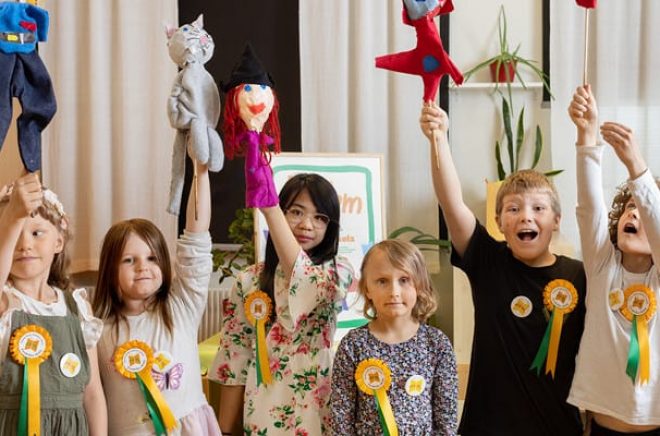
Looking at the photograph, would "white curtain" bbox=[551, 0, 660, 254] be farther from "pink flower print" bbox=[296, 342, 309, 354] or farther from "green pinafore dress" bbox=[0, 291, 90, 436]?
"green pinafore dress" bbox=[0, 291, 90, 436]

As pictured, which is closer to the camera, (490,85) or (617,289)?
(617,289)

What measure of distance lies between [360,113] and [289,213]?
4.20 feet

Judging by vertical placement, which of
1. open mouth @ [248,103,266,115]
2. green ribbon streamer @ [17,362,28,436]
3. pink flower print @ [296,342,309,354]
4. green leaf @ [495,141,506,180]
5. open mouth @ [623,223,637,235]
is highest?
open mouth @ [248,103,266,115]

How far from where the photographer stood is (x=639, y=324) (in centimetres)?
162

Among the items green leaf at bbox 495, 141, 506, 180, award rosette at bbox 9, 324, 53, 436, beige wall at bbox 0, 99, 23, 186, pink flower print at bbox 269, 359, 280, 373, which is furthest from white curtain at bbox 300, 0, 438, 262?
award rosette at bbox 9, 324, 53, 436

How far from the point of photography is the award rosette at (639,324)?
1600mm

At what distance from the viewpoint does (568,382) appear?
1.72 m

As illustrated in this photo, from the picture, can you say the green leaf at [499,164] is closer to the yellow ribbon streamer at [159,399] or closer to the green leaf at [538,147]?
the green leaf at [538,147]

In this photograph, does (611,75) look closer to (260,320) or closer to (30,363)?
(260,320)

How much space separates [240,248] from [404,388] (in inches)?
61.8

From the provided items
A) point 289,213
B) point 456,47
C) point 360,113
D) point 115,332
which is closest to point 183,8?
point 360,113

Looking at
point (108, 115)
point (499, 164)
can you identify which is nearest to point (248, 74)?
point (499, 164)

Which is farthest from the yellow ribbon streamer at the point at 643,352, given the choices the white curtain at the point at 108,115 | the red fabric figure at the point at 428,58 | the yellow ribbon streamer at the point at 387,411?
the white curtain at the point at 108,115

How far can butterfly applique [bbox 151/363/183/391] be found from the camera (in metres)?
1.69
